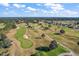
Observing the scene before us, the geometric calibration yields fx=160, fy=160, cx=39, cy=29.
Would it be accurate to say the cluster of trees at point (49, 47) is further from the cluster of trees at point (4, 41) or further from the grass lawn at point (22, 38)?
the cluster of trees at point (4, 41)

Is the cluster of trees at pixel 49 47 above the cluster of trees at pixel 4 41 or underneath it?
underneath

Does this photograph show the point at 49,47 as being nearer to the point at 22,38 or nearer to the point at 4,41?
the point at 22,38

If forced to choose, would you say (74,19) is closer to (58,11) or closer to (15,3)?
(58,11)

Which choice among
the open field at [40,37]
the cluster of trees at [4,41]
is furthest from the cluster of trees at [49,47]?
the cluster of trees at [4,41]

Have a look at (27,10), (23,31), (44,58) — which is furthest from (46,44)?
(27,10)

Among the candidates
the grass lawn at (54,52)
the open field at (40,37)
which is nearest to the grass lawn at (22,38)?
the open field at (40,37)

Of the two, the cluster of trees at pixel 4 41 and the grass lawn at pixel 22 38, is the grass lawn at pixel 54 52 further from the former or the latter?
the cluster of trees at pixel 4 41

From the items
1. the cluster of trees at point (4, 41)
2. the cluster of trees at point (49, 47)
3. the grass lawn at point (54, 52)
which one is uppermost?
the cluster of trees at point (4, 41)

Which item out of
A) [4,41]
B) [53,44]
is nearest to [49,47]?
[53,44]

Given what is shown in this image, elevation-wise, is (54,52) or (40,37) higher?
(40,37)
